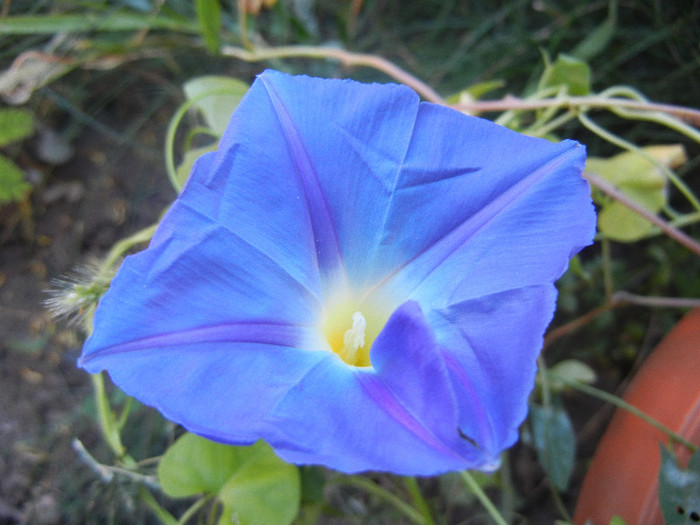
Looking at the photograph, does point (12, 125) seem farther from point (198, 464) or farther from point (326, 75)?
point (198, 464)

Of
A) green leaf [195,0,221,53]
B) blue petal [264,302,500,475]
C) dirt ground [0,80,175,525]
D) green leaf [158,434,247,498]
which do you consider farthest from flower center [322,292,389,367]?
dirt ground [0,80,175,525]

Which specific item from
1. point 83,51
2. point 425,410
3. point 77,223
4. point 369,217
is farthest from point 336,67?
point 425,410

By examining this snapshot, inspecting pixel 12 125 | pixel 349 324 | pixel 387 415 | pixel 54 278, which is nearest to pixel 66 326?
pixel 54 278

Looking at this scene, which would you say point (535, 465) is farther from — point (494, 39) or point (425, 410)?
point (494, 39)

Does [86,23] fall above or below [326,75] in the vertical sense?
above

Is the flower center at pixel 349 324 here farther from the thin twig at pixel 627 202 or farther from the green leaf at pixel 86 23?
the green leaf at pixel 86 23

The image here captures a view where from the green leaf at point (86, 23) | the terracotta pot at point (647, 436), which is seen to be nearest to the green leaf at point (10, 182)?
the green leaf at point (86, 23)

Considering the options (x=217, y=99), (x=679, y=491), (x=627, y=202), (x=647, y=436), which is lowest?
(x=647, y=436)
